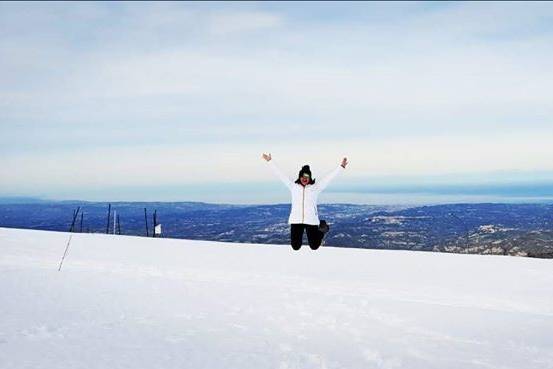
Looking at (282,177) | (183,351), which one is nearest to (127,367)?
(183,351)

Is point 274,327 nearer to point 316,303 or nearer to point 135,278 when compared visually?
point 316,303

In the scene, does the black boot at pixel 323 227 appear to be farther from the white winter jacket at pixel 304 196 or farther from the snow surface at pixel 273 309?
the snow surface at pixel 273 309

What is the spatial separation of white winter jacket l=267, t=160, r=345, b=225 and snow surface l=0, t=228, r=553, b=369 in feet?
2.47

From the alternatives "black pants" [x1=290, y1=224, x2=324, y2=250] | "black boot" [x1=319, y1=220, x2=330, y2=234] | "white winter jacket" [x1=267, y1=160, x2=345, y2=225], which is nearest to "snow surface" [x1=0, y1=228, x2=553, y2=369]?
"black pants" [x1=290, y1=224, x2=324, y2=250]

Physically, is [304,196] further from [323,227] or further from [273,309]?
[273,309]

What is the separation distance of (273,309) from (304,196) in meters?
5.07

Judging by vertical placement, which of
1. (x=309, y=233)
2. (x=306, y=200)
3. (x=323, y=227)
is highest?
(x=306, y=200)

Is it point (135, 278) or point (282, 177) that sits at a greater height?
point (282, 177)

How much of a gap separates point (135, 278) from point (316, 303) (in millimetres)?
3528

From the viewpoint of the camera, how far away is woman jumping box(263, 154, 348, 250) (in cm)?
1341

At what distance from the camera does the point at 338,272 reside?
458 inches

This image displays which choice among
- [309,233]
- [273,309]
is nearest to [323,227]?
[309,233]

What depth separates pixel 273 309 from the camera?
857 cm

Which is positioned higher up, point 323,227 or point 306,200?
point 306,200
